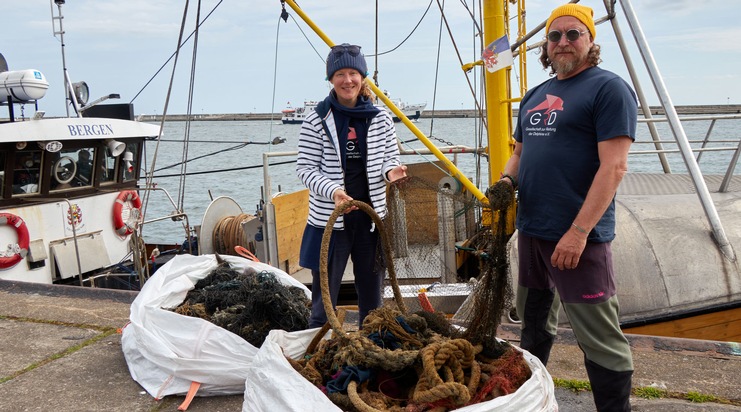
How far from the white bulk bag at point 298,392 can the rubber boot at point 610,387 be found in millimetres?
197

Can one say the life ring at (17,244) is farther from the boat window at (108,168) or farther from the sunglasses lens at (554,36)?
the sunglasses lens at (554,36)

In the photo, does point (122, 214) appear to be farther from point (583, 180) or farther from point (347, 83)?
point (583, 180)

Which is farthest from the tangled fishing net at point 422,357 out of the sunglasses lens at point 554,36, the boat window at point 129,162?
the boat window at point 129,162

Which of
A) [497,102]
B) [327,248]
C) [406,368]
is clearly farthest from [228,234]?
[406,368]

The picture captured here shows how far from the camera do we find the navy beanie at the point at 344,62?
318cm

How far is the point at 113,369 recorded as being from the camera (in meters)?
3.91

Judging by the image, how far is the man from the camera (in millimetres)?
2566

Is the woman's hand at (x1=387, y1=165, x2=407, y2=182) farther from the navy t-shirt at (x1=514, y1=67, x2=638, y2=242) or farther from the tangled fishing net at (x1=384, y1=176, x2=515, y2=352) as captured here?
the navy t-shirt at (x1=514, y1=67, x2=638, y2=242)

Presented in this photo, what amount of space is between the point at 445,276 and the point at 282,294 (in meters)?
2.14

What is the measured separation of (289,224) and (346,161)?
4.67 m

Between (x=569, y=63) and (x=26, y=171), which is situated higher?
(x=569, y=63)

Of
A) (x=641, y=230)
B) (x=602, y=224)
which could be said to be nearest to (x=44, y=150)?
(x=641, y=230)

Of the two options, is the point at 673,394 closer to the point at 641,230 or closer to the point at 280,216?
the point at 641,230

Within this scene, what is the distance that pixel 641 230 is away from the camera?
17.1 feet
